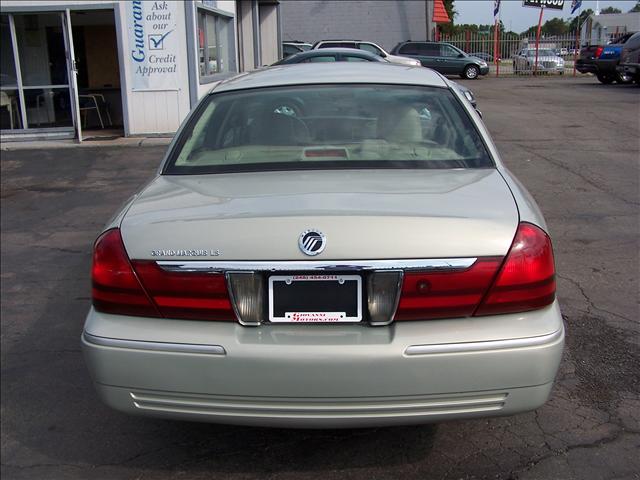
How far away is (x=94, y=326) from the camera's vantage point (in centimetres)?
272

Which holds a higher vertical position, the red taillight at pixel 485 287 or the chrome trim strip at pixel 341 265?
the chrome trim strip at pixel 341 265

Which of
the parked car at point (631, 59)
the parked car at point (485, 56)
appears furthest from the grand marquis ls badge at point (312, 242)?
the parked car at point (485, 56)

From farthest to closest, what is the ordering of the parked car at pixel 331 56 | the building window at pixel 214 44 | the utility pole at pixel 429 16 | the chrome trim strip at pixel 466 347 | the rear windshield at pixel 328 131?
1. the utility pole at pixel 429 16
2. the building window at pixel 214 44
3. the parked car at pixel 331 56
4. the rear windshield at pixel 328 131
5. the chrome trim strip at pixel 466 347

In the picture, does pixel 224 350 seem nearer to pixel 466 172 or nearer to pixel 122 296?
pixel 122 296

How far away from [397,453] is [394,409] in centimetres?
72

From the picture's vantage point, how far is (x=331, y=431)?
3371 millimetres

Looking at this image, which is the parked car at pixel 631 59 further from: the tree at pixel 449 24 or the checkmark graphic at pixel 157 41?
the tree at pixel 449 24

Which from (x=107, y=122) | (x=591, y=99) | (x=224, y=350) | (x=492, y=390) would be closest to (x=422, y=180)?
(x=492, y=390)

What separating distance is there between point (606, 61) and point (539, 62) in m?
8.24

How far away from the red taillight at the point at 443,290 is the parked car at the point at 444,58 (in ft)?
85.9

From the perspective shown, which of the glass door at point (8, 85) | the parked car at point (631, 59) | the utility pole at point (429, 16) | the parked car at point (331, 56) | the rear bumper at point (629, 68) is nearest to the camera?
the parked car at point (331, 56)

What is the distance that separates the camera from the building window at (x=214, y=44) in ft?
45.9

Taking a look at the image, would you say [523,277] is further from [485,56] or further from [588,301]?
[485,56]

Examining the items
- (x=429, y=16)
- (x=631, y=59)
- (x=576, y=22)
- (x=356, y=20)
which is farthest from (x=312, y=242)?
(x=576, y=22)
